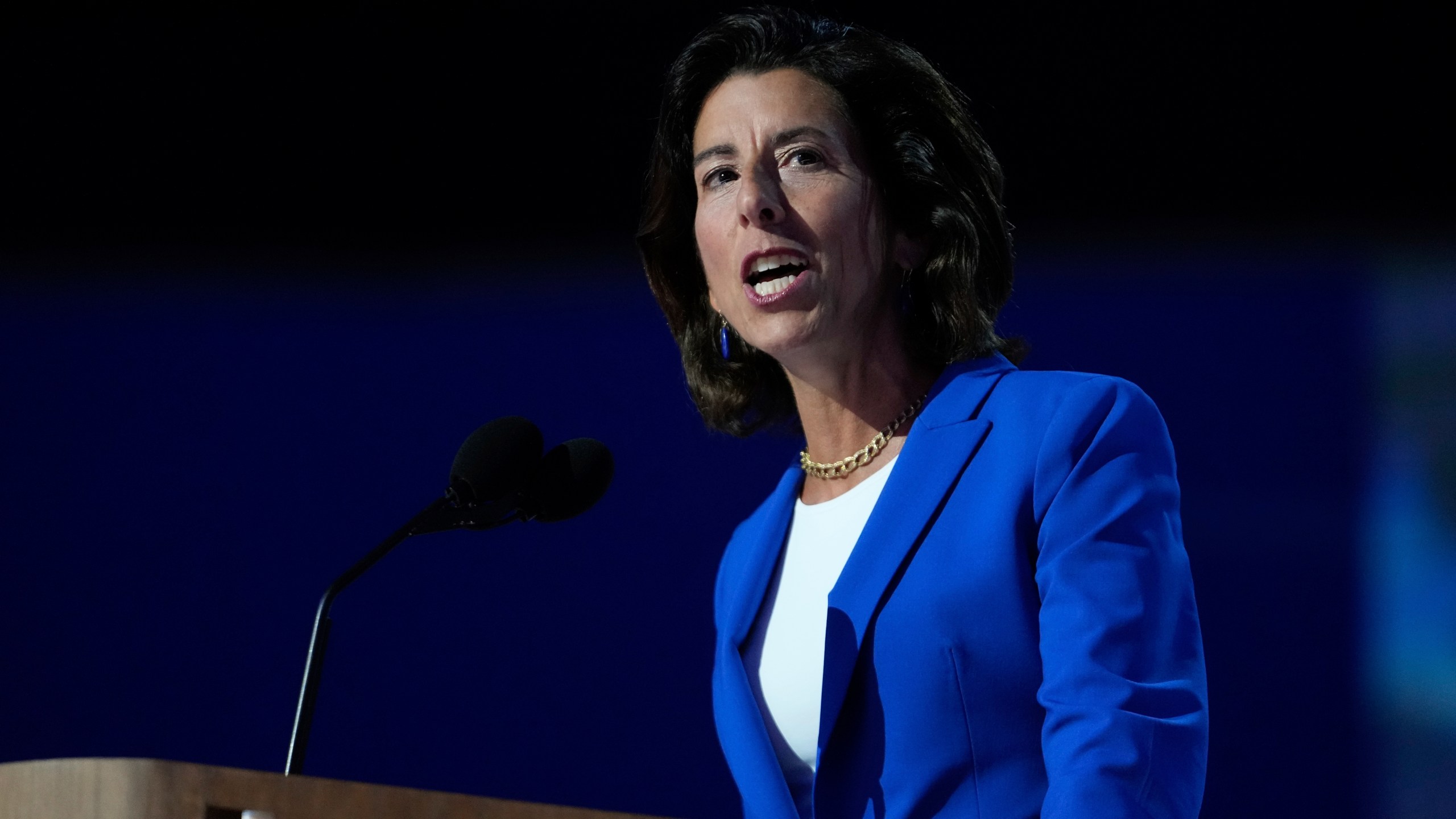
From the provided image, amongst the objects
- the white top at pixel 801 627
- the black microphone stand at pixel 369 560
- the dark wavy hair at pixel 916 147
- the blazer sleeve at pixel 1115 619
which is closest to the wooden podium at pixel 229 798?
the black microphone stand at pixel 369 560

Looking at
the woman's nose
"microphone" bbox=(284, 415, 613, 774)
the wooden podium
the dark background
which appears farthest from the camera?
the dark background

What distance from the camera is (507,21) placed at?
2.71 metres

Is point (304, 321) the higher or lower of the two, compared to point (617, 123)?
lower

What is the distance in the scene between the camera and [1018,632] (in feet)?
4.13

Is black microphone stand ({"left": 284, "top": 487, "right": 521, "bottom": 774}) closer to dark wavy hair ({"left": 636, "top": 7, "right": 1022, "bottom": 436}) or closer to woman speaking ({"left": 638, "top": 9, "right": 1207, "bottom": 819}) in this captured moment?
woman speaking ({"left": 638, "top": 9, "right": 1207, "bottom": 819})

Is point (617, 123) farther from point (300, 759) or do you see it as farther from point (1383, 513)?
point (300, 759)

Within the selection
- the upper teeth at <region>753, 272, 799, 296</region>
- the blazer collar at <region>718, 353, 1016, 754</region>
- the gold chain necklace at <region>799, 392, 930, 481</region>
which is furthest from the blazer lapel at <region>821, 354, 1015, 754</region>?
the upper teeth at <region>753, 272, 799, 296</region>

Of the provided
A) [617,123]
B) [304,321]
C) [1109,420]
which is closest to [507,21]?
[617,123]

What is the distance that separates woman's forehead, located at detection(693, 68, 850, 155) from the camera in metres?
1.59

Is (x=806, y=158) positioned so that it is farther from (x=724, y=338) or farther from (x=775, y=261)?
(x=724, y=338)

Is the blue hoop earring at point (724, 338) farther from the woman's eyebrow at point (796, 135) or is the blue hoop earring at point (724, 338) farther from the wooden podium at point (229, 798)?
the wooden podium at point (229, 798)

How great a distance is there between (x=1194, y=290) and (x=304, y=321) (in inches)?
68.8

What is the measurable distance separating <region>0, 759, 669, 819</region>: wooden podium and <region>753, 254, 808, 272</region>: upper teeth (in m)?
0.86

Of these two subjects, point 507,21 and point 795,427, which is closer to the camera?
point 795,427
